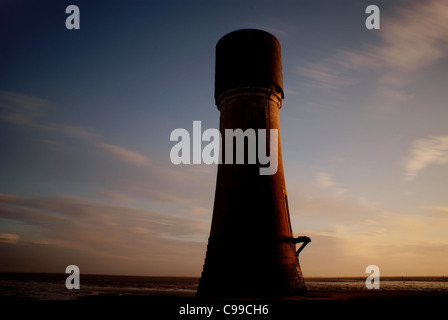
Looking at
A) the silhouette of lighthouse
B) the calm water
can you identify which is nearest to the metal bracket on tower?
the silhouette of lighthouse

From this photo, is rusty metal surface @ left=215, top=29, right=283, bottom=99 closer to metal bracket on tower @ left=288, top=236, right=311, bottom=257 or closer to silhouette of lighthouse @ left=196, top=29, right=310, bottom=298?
silhouette of lighthouse @ left=196, top=29, right=310, bottom=298

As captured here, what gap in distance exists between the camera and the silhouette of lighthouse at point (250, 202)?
12758 mm

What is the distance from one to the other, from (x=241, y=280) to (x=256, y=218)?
2.69 m

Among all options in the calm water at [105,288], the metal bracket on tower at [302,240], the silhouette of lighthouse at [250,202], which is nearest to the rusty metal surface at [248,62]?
the silhouette of lighthouse at [250,202]

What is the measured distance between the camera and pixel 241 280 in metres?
12.6

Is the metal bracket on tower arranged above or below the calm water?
above

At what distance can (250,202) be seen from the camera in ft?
45.3

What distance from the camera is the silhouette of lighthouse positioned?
1276 cm

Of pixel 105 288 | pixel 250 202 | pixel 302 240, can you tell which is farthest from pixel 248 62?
pixel 105 288

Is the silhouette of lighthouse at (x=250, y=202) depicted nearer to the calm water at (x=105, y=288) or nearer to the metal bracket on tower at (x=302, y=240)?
the metal bracket on tower at (x=302, y=240)

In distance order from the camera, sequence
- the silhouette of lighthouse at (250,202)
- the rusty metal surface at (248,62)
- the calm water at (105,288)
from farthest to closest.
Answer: the calm water at (105,288) → the rusty metal surface at (248,62) → the silhouette of lighthouse at (250,202)
